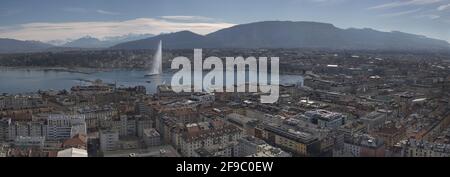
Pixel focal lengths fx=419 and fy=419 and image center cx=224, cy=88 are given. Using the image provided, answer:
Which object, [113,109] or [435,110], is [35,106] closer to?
[113,109]

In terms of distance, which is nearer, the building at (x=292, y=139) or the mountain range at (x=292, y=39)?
the building at (x=292, y=139)

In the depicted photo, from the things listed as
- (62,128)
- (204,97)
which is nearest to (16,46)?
(204,97)

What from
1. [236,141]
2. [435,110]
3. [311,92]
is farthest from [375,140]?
[311,92]

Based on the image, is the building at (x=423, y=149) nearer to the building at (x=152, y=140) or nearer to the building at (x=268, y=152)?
the building at (x=268, y=152)

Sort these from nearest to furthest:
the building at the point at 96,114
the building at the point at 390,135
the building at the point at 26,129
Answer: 1. the building at the point at 390,135
2. the building at the point at 26,129
3. the building at the point at 96,114

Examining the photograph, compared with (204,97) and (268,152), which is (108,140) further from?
(204,97)

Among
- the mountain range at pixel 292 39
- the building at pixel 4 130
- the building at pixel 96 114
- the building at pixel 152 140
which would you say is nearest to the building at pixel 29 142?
the building at pixel 4 130
